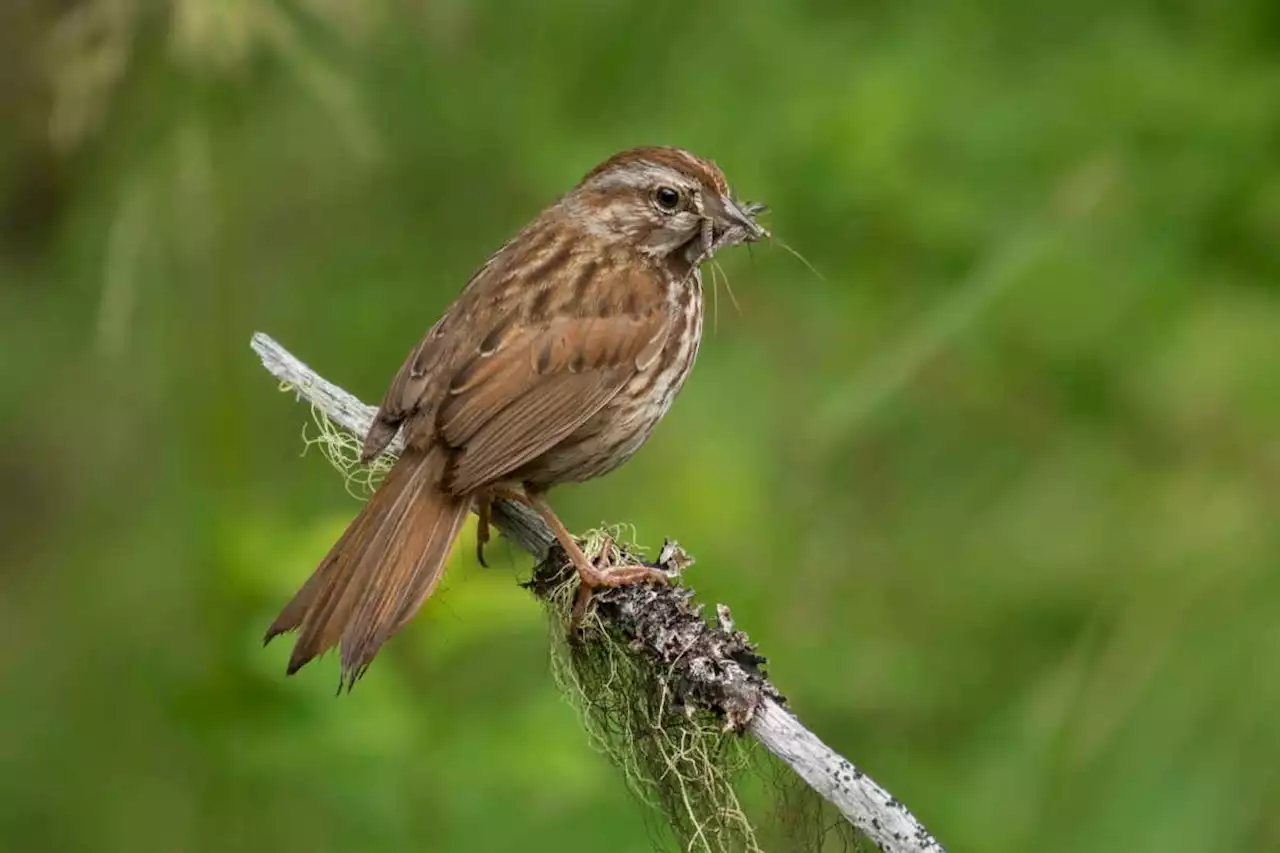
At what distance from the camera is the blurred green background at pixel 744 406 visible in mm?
4059

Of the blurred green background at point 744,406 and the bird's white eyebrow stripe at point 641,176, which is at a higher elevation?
the bird's white eyebrow stripe at point 641,176

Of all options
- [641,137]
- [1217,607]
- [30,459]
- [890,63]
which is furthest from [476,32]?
[1217,607]

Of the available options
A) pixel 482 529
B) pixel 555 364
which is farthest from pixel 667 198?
pixel 482 529

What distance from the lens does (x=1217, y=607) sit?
4105 mm

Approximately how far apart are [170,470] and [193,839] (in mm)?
1752

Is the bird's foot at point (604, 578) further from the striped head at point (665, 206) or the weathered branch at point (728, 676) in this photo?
the striped head at point (665, 206)

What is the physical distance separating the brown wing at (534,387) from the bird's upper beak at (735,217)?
229mm

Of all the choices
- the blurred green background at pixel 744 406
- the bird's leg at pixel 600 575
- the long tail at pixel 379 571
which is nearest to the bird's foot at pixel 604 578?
the bird's leg at pixel 600 575

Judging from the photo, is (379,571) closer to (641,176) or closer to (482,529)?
→ (482,529)

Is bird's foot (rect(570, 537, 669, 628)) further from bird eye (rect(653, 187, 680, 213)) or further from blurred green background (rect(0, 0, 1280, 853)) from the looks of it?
bird eye (rect(653, 187, 680, 213))

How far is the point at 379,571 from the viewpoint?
3.30m

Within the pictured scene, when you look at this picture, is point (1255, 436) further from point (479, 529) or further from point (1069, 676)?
point (479, 529)

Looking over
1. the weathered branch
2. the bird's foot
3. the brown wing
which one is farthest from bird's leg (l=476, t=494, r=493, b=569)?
the bird's foot

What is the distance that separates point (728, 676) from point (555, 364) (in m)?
1.16
